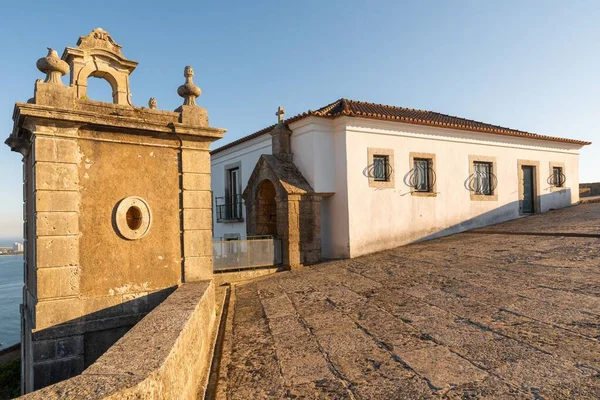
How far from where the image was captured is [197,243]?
668 cm

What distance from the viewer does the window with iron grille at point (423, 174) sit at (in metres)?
13.1

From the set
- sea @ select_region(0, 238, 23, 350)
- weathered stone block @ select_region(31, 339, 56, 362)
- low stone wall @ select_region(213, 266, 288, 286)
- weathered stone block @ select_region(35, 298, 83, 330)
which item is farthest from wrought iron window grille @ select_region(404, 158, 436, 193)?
sea @ select_region(0, 238, 23, 350)

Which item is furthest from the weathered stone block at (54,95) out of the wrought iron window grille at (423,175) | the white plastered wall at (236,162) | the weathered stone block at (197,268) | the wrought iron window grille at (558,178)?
the wrought iron window grille at (558,178)

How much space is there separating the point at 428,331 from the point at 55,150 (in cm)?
585

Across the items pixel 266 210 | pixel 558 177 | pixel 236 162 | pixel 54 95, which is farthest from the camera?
pixel 558 177

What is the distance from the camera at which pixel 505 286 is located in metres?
6.39

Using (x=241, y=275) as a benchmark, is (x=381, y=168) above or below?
above

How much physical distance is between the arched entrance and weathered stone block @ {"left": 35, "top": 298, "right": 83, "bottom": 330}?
7468 mm

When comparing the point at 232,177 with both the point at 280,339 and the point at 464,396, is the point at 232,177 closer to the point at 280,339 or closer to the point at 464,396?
the point at 280,339

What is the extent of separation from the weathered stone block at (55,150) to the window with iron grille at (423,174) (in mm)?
10509

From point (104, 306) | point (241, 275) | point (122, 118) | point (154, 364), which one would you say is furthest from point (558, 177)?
point (154, 364)

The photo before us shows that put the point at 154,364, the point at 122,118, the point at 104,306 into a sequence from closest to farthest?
the point at 154,364
the point at 104,306
the point at 122,118

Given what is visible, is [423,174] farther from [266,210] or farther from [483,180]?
[266,210]

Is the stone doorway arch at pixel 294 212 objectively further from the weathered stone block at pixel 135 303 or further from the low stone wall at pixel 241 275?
the weathered stone block at pixel 135 303
